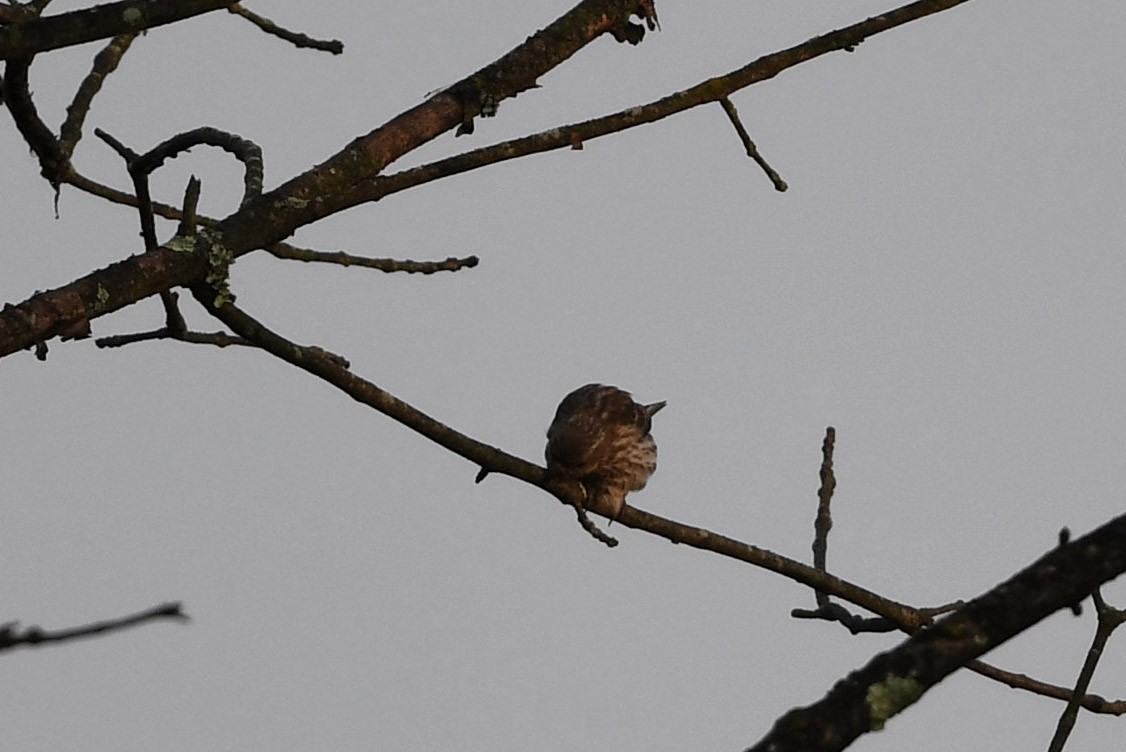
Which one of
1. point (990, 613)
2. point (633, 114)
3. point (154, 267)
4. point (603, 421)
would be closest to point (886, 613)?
point (633, 114)

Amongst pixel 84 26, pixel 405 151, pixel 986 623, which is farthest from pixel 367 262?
pixel 986 623

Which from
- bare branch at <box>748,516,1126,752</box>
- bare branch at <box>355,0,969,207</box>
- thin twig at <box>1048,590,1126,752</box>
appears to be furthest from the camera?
bare branch at <box>355,0,969,207</box>

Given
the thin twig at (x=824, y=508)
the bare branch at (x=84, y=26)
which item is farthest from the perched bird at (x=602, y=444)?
the bare branch at (x=84, y=26)

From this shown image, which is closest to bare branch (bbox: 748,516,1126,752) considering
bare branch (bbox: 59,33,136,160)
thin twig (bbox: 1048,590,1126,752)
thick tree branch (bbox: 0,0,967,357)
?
thin twig (bbox: 1048,590,1126,752)

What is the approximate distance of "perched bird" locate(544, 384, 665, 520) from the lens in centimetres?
767

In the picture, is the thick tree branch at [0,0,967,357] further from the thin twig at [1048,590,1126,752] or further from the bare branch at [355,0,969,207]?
the thin twig at [1048,590,1126,752]

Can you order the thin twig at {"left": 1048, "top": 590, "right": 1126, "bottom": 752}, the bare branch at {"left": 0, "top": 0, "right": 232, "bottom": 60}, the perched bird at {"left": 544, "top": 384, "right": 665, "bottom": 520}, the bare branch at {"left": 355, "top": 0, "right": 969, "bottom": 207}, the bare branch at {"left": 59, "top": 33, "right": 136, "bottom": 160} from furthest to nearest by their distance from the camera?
the perched bird at {"left": 544, "top": 384, "right": 665, "bottom": 520} < the bare branch at {"left": 59, "top": 33, "right": 136, "bottom": 160} < the bare branch at {"left": 355, "top": 0, "right": 969, "bottom": 207} < the bare branch at {"left": 0, "top": 0, "right": 232, "bottom": 60} < the thin twig at {"left": 1048, "top": 590, "right": 1126, "bottom": 752}

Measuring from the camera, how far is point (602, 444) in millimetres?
7941

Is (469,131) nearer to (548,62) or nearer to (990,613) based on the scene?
(548,62)

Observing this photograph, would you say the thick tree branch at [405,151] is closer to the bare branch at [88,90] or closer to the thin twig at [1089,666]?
the bare branch at [88,90]

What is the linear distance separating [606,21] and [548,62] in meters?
0.23

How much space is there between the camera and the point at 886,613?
16.4ft

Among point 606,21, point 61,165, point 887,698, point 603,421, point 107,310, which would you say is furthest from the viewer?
point 603,421

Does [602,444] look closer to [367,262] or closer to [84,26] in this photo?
[367,262]
